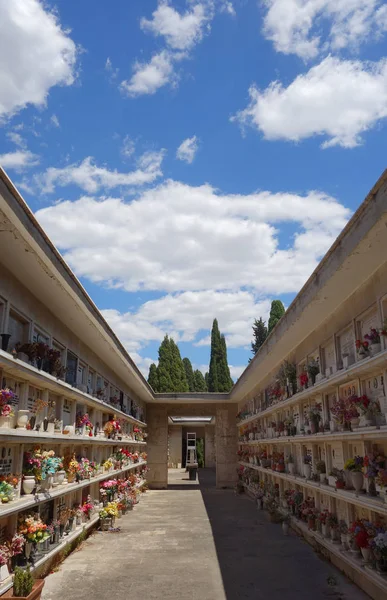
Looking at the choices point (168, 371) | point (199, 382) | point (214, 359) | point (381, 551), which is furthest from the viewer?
point (199, 382)

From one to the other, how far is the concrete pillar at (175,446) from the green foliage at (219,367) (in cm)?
1097

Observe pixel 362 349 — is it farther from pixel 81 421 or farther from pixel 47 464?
pixel 81 421

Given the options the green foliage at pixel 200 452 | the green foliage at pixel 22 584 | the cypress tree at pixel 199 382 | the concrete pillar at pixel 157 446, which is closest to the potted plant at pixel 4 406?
the green foliage at pixel 22 584

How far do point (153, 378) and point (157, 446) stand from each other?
76.8 ft

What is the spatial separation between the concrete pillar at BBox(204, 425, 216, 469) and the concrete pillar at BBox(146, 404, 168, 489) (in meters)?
18.9

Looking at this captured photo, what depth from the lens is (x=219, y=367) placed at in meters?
60.2

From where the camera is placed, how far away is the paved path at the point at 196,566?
944 centimetres

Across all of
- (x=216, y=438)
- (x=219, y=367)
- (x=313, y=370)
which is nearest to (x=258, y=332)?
(x=219, y=367)

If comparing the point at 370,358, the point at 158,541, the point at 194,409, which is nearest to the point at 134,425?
the point at 194,409

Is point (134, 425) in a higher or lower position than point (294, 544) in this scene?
higher

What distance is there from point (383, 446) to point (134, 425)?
1914cm

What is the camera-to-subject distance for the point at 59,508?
12.7m

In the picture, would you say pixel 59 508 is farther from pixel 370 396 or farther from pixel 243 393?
pixel 243 393

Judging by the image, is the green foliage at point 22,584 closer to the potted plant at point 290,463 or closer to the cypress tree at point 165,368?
the potted plant at point 290,463
